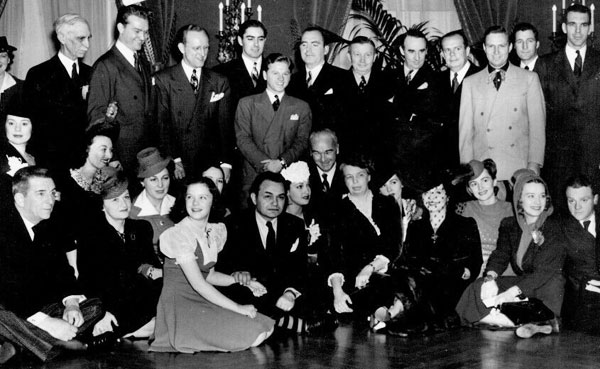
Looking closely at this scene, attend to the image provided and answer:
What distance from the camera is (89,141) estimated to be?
541 cm

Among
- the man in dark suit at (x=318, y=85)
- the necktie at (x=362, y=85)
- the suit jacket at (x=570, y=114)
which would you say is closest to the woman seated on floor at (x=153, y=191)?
the man in dark suit at (x=318, y=85)

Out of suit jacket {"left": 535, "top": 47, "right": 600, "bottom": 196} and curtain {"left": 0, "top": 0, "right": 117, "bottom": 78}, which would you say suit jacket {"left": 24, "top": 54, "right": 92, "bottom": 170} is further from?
suit jacket {"left": 535, "top": 47, "right": 600, "bottom": 196}

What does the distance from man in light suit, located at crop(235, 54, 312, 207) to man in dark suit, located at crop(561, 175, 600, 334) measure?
179 cm

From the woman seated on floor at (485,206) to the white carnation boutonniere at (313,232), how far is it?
947 mm

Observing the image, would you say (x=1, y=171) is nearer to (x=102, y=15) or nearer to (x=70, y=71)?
(x=70, y=71)

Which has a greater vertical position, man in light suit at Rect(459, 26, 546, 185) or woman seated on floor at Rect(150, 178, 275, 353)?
man in light suit at Rect(459, 26, 546, 185)

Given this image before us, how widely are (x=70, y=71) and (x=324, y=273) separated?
2.09m

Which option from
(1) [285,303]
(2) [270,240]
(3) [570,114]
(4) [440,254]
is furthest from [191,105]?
(3) [570,114]

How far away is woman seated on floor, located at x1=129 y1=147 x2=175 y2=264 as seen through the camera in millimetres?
5477

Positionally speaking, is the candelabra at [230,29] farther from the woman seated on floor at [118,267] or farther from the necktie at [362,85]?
the woman seated on floor at [118,267]

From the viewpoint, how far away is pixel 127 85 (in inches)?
225

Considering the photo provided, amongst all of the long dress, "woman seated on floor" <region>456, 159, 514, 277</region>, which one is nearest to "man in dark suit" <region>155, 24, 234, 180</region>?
the long dress

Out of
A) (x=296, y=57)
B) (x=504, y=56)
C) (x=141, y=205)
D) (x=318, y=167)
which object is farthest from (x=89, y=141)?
(x=296, y=57)

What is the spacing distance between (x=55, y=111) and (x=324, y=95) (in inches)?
70.6
